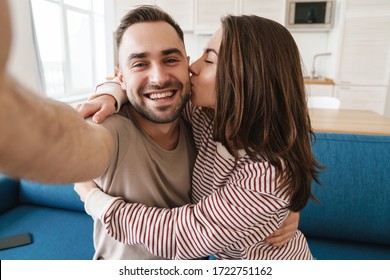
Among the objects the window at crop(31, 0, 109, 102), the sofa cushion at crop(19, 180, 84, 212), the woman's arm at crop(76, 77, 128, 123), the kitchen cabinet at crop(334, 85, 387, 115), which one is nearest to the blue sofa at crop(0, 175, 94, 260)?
the sofa cushion at crop(19, 180, 84, 212)

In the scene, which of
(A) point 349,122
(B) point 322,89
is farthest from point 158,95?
(B) point 322,89

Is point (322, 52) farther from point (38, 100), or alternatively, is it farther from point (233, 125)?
point (38, 100)

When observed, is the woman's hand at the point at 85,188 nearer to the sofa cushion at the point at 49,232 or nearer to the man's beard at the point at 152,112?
the man's beard at the point at 152,112

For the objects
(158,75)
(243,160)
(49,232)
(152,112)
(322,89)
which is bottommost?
(49,232)

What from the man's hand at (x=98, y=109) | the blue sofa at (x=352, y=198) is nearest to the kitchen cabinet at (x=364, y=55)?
the blue sofa at (x=352, y=198)

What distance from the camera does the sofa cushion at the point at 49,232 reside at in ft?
4.45

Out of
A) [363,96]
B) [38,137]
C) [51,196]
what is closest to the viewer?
[38,137]

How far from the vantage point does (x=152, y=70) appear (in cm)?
96

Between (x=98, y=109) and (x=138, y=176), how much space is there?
0.24m

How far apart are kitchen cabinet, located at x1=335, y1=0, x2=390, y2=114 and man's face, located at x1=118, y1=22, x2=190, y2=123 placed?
12.6 feet

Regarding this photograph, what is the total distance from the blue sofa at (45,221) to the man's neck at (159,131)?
0.75 metres

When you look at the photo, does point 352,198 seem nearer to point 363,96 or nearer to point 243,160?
point 243,160

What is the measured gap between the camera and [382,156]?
1.35 m

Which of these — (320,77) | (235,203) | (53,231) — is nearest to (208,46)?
(235,203)
